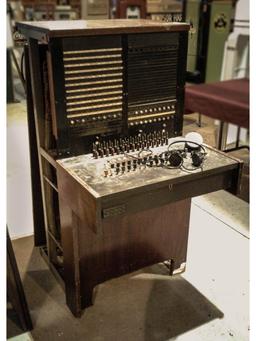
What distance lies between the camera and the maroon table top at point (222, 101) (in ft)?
10.2

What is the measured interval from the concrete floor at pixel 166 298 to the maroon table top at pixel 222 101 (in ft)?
2.07

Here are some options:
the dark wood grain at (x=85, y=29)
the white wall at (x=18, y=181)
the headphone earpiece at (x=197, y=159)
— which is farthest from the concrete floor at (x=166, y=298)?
the dark wood grain at (x=85, y=29)

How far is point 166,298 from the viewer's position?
211cm

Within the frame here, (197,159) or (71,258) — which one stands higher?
(197,159)

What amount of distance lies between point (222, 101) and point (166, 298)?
5.75ft

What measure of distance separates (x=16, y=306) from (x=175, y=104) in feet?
4.15

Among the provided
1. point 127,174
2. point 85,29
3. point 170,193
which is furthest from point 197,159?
point 85,29

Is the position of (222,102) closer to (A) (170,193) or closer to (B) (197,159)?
(B) (197,159)

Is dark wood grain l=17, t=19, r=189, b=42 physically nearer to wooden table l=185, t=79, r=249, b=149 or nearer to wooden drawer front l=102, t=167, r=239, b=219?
wooden drawer front l=102, t=167, r=239, b=219

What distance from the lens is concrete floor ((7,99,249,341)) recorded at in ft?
6.25

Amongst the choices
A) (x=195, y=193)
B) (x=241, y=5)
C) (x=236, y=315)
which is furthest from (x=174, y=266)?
(x=241, y=5)

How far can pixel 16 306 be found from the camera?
188 cm

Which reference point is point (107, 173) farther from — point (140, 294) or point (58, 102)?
point (140, 294)

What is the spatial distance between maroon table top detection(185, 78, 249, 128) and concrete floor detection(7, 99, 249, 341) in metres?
0.63
